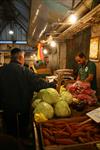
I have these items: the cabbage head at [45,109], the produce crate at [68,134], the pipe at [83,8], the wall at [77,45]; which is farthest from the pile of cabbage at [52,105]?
the wall at [77,45]

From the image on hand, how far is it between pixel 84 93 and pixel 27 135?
4.88 ft

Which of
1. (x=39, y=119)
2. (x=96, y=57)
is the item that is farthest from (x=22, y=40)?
(x=39, y=119)

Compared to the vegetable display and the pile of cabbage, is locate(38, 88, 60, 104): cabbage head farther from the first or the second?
the vegetable display

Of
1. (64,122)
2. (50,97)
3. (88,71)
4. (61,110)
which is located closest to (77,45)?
(88,71)

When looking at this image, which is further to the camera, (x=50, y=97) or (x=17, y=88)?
(x=17, y=88)

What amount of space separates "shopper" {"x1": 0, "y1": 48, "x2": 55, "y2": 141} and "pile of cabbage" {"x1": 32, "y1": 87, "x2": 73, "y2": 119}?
0.51 m

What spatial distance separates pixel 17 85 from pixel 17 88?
59mm

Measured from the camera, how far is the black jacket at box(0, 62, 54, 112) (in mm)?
4281

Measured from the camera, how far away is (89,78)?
5.66 metres

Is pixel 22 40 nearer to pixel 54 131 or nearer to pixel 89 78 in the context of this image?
pixel 89 78

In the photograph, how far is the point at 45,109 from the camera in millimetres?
3330

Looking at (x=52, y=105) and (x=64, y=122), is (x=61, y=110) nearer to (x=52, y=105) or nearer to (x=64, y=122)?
(x=52, y=105)

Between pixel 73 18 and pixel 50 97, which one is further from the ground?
pixel 73 18

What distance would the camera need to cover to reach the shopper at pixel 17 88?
429cm
